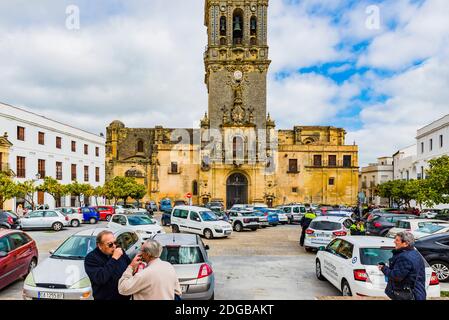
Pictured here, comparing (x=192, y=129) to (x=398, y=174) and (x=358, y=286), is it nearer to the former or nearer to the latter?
(x=398, y=174)

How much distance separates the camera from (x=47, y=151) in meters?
35.1

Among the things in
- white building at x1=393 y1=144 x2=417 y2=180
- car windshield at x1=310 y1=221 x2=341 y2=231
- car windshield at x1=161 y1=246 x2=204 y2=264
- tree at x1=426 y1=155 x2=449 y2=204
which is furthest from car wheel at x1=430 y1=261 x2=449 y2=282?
white building at x1=393 y1=144 x2=417 y2=180

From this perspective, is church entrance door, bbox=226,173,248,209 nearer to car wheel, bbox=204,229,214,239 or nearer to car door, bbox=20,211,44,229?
car door, bbox=20,211,44,229

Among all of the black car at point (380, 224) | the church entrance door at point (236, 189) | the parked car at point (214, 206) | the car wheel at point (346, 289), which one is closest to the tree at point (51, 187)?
the parked car at point (214, 206)

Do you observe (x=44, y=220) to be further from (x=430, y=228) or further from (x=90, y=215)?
(x=430, y=228)

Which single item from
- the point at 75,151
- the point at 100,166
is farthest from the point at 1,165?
the point at 100,166

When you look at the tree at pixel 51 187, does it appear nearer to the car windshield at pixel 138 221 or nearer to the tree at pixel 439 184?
the car windshield at pixel 138 221

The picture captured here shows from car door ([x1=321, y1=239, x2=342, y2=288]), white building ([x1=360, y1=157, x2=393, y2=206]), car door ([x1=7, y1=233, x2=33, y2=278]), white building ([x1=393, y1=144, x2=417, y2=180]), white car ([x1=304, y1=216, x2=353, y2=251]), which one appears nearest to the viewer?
car door ([x1=321, y1=239, x2=342, y2=288])

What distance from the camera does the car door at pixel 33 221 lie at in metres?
21.5

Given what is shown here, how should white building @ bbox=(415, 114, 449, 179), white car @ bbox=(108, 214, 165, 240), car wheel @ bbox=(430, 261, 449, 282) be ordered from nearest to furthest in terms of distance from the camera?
car wheel @ bbox=(430, 261, 449, 282) < white car @ bbox=(108, 214, 165, 240) < white building @ bbox=(415, 114, 449, 179)

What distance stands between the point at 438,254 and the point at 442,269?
0.39 m

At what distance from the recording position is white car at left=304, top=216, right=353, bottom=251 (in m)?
14.0

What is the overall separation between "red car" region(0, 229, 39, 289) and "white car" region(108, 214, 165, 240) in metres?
6.36
